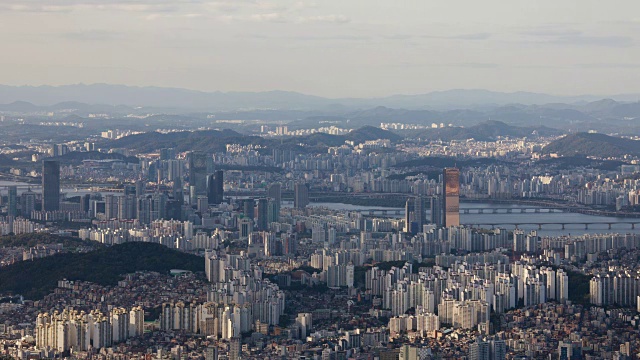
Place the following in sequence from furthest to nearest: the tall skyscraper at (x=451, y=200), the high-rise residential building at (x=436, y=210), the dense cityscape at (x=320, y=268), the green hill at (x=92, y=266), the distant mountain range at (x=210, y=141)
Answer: the distant mountain range at (x=210, y=141)
the tall skyscraper at (x=451, y=200)
the high-rise residential building at (x=436, y=210)
the green hill at (x=92, y=266)
the dense cityscape at (x=320, y=268)

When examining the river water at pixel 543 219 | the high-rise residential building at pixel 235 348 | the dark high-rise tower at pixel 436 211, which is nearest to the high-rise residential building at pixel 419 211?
the dark high-rise tower at pixel 436 211

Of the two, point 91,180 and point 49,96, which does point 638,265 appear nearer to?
point 91,180

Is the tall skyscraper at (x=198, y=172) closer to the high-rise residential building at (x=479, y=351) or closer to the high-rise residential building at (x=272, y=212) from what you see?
the high-rise residential building at (x=272, y=212)

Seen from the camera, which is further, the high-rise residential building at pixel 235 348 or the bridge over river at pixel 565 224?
the bridge over river at pixel 565 224

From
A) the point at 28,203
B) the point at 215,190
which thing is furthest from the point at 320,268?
the point at 215,190

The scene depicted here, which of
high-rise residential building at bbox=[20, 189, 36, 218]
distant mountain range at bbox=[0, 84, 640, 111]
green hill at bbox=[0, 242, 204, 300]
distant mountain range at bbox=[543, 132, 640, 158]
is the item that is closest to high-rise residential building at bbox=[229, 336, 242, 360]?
green hill at bbox=[0, 242, 204, 300]

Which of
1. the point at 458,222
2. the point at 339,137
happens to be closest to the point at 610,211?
the point at 458,222
